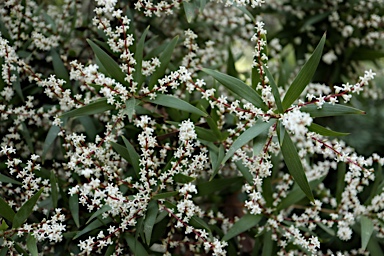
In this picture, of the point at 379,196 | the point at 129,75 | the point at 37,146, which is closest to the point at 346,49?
the point at 379,196

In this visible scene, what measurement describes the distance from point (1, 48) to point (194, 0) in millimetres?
627

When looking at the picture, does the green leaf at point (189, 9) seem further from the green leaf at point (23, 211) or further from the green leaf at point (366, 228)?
the green leaf at point (366, 228)

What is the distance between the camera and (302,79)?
1.36 metres

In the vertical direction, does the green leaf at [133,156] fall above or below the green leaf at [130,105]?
below

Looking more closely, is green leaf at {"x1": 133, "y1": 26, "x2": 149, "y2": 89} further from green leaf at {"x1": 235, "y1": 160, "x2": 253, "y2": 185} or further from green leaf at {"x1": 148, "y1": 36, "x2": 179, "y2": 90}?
green leaf at {"x1": 235, "y1": 160, "x2": 253, "y2": 185}

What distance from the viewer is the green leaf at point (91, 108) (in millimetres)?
1383

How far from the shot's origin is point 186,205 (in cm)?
134

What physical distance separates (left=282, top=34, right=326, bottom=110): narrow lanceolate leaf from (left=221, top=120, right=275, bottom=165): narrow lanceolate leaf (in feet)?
0.34

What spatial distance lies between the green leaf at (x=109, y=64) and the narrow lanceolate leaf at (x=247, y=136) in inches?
16.3

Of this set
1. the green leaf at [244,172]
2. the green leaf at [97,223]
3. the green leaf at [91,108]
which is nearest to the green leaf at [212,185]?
the green leaf at [244,172]

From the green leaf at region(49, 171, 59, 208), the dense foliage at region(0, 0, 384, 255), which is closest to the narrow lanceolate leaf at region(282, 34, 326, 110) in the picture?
the dense foliage at region(0, 0, 384, 255)

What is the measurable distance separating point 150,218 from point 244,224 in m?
0.37

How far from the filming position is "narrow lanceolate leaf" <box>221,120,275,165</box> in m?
1.26

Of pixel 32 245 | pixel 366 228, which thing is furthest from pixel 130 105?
pixel 366 228
